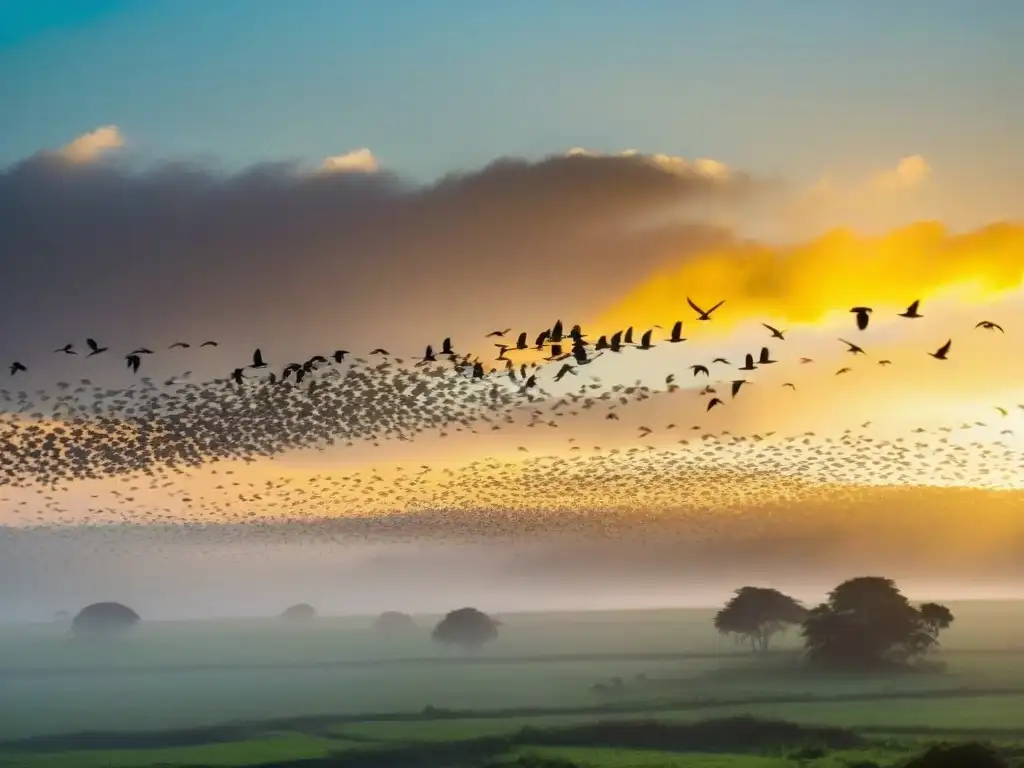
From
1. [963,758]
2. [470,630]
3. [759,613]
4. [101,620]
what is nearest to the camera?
[963,758]

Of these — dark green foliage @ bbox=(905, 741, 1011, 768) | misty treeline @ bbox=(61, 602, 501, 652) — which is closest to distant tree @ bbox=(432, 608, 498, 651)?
misty treeline @ bbox=(61, 602, 501, 652)

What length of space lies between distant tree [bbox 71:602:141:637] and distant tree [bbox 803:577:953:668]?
111m

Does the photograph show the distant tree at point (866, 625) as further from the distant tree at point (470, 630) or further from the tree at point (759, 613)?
the distant tree at point (470, 630)

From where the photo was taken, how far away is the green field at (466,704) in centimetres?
6228

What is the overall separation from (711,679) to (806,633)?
41.9 feet

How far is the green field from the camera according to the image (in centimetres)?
6228

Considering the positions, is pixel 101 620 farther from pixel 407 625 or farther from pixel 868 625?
pixel 868 625

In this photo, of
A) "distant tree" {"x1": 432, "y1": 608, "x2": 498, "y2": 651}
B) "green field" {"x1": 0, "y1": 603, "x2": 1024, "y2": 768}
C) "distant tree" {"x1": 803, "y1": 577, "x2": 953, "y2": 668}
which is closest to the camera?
"green field" {"x1": 0, "y1": 603, "x2": 1024, "y2": 768}

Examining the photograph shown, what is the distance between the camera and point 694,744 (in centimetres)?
6141

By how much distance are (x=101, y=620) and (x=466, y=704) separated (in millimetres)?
99335

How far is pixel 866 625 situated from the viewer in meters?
81.1

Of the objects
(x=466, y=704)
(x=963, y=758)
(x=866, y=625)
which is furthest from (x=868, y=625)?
(x=963, y=758)

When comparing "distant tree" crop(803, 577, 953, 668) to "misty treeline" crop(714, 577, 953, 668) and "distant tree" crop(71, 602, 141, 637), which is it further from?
"distant tree" crop(71, 602, 141, 637)

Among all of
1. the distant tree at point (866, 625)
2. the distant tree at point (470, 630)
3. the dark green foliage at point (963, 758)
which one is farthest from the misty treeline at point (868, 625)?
the distant tree at point (470, 630)
